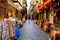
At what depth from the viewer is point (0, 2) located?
11883mm

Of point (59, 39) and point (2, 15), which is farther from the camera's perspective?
point (2, 15)

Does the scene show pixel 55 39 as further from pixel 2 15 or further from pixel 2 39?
pixel 2 15

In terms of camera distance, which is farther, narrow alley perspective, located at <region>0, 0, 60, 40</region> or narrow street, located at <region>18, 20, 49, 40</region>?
narrow street, located at <region>18, 20, 49, 40</region>

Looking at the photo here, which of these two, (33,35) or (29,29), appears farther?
(29,29)

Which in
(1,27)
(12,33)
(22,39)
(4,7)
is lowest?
(22,39)

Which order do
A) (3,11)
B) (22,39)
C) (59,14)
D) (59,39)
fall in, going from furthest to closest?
(59,14) → (3,11) → (22,39) → (59,39)

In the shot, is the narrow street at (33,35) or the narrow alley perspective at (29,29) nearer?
the narrow alley perspective at (29,29)

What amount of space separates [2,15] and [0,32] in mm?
5544

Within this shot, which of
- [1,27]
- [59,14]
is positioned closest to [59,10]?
[59,14]

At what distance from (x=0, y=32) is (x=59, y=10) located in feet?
23.1

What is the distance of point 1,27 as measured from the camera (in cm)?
720

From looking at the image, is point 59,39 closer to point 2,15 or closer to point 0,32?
point 0,32

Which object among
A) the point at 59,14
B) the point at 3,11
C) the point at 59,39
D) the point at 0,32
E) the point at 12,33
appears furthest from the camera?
the point at 59,14

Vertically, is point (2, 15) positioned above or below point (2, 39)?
above
